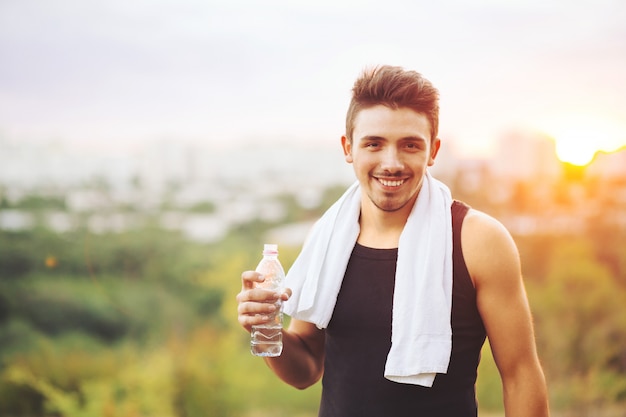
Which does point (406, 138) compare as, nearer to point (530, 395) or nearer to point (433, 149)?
point (433, 149)

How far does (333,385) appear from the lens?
1567mm

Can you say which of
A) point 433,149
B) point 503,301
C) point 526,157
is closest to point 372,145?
point 433,149

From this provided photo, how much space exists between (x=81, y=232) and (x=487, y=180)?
10.1 feet

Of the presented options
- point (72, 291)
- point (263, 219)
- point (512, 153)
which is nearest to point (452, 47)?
point (512, 153)

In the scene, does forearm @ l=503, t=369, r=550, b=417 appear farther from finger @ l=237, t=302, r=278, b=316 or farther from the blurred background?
the blurred background

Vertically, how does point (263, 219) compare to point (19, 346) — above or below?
above

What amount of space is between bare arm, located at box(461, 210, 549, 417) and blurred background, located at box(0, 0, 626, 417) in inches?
132

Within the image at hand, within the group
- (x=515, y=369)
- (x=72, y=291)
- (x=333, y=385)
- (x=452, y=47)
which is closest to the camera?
(x=515, y=369)

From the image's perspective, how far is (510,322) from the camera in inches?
55.1

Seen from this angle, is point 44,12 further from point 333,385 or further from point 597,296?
point 597,296

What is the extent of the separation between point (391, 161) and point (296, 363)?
0.58m

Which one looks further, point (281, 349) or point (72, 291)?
point (72, 291)

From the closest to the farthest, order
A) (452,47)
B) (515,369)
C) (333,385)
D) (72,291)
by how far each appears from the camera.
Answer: (515,369) → (333,385) → (452,47) → (72,291)

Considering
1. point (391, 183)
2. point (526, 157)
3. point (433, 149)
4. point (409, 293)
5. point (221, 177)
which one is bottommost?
point (409, 293)
